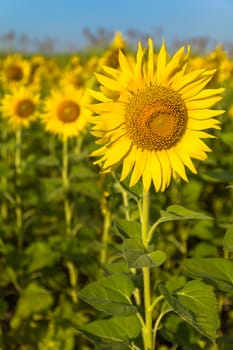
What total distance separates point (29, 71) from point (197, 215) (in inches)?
184

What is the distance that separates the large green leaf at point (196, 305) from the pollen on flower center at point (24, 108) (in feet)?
9.94

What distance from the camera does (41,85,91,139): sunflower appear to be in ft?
13.9

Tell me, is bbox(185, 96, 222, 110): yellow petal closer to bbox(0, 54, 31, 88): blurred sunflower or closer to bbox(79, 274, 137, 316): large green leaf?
bbox(79, 274, 137, 316): large green leaf

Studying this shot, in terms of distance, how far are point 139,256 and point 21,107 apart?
311 centimetres

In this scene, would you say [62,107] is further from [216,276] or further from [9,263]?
[216,276]

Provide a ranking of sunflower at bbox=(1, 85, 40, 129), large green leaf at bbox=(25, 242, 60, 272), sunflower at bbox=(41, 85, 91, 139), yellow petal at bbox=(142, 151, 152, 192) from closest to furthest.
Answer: yellow petal at bbox=(142, 151, 152, 192) → large green leaf at bbox=(25, 242, 60, 272) → sunflower at bbox=(41, 85, 91, 139) → sunflower at bbox=(1, 85, 40, 129)

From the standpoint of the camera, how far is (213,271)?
195cm

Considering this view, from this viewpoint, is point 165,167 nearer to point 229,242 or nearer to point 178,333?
point 229,242

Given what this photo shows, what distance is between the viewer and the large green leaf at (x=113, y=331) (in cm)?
191

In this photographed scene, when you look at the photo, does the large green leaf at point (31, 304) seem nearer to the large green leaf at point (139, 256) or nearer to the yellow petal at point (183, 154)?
the large green leaf at point (139, 256)

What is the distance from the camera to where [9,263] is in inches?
136

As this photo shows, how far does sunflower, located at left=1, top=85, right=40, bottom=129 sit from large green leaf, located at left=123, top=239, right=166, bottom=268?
9.37 ft

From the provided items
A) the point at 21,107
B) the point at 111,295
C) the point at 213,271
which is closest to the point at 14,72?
the point at 21,107

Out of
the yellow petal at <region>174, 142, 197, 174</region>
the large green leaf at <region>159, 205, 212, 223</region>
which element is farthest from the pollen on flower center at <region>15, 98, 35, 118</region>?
the large green leaf at <region>159, 205, 212, 223</region>
